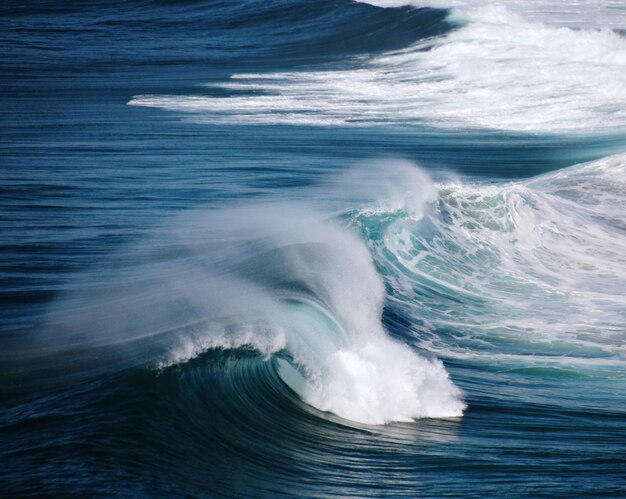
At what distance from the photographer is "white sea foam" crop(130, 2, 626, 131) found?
742 inches

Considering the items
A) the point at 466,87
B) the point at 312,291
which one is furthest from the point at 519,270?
the point at 466,87

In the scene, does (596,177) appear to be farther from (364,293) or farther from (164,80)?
(164,80)

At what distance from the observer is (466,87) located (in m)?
22.5

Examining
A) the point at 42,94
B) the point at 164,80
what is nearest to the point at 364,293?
the point at 42,94

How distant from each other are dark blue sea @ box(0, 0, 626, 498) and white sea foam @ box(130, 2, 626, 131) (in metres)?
0.15

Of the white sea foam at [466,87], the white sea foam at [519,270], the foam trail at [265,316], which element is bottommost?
the white sea foam at [466,87]

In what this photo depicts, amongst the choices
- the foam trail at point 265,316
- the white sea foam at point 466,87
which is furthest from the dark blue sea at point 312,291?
the white sea foam at point 466,87

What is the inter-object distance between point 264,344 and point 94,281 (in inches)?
76.2

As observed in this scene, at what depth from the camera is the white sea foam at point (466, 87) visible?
742 inches

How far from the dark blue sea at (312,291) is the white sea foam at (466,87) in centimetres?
15

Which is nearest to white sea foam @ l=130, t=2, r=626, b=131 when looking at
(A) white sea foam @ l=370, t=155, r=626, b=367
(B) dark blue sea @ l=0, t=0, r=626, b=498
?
(B) dark blue sea @ l=0, t=0, r=626, b=498

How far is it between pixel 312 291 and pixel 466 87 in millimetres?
14997

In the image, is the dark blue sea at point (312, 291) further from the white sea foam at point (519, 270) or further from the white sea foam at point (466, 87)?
the white sea foam at point (466, 87)

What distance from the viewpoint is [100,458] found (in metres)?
5.17
